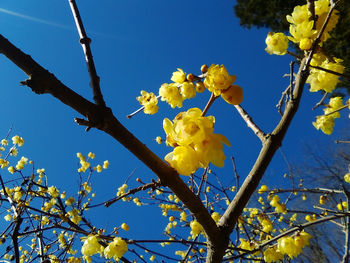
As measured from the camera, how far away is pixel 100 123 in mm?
761

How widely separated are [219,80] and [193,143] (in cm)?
36

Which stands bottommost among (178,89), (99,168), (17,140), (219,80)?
(219,80)

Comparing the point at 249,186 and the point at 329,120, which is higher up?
the point at 329,120

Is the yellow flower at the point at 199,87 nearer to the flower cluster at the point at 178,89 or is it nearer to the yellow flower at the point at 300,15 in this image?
the flower cluster at the point at 178,89

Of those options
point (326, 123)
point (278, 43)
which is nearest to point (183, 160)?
point (278, 43)

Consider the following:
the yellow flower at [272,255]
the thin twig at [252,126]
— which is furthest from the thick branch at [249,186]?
the yellow flower at [272,255]

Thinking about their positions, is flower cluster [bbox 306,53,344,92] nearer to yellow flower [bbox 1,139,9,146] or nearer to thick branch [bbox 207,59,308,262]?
thick branch [bbox 207,59,308,262]

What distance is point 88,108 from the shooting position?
744 mm

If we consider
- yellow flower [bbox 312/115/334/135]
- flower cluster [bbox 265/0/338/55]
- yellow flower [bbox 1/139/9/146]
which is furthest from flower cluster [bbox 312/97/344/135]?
yellow flower [bbox 1/139/9/146]

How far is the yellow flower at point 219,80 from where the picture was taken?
114 cm

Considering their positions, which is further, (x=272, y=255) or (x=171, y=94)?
(x=272, y=255)

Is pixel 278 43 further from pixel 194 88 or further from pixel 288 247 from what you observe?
pixel 288 247

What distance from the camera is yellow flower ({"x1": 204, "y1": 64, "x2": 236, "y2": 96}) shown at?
114cm

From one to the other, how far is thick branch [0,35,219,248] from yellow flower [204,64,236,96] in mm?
473
